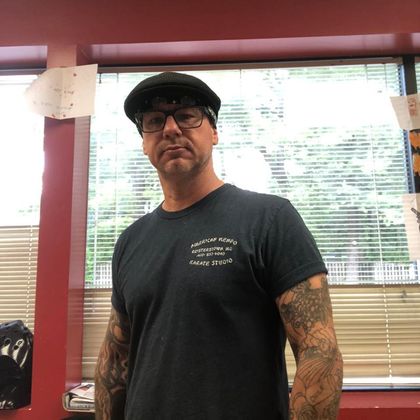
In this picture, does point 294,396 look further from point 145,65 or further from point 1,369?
point 145,65

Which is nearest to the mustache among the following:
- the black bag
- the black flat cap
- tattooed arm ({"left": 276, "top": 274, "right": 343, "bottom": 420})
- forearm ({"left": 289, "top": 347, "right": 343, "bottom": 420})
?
the black flat cap

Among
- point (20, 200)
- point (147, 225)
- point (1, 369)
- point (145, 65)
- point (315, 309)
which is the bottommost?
point (1, 369)

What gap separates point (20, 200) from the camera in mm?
1825

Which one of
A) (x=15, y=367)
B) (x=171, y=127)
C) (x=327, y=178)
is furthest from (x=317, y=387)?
(x=15, y=367)

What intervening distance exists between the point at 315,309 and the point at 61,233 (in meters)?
1.21

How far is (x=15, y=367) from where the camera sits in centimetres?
152

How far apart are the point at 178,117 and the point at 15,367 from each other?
49.7 inches

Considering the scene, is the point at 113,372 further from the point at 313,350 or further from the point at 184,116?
the point at 184,116

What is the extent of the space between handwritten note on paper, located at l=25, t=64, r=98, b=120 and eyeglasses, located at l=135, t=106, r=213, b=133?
0.80 metres

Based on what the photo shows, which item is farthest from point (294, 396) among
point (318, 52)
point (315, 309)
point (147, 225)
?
point (318, 52)

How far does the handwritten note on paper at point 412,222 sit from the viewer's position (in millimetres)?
1633

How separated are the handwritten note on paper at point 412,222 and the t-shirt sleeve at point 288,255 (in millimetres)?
1108

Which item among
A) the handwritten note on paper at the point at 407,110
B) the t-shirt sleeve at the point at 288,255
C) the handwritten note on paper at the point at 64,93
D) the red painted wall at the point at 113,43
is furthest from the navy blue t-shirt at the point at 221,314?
the handwritten note on paper at the point at 407,110

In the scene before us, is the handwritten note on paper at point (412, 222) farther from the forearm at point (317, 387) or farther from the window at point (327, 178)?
the forearm at point (317, 387)
